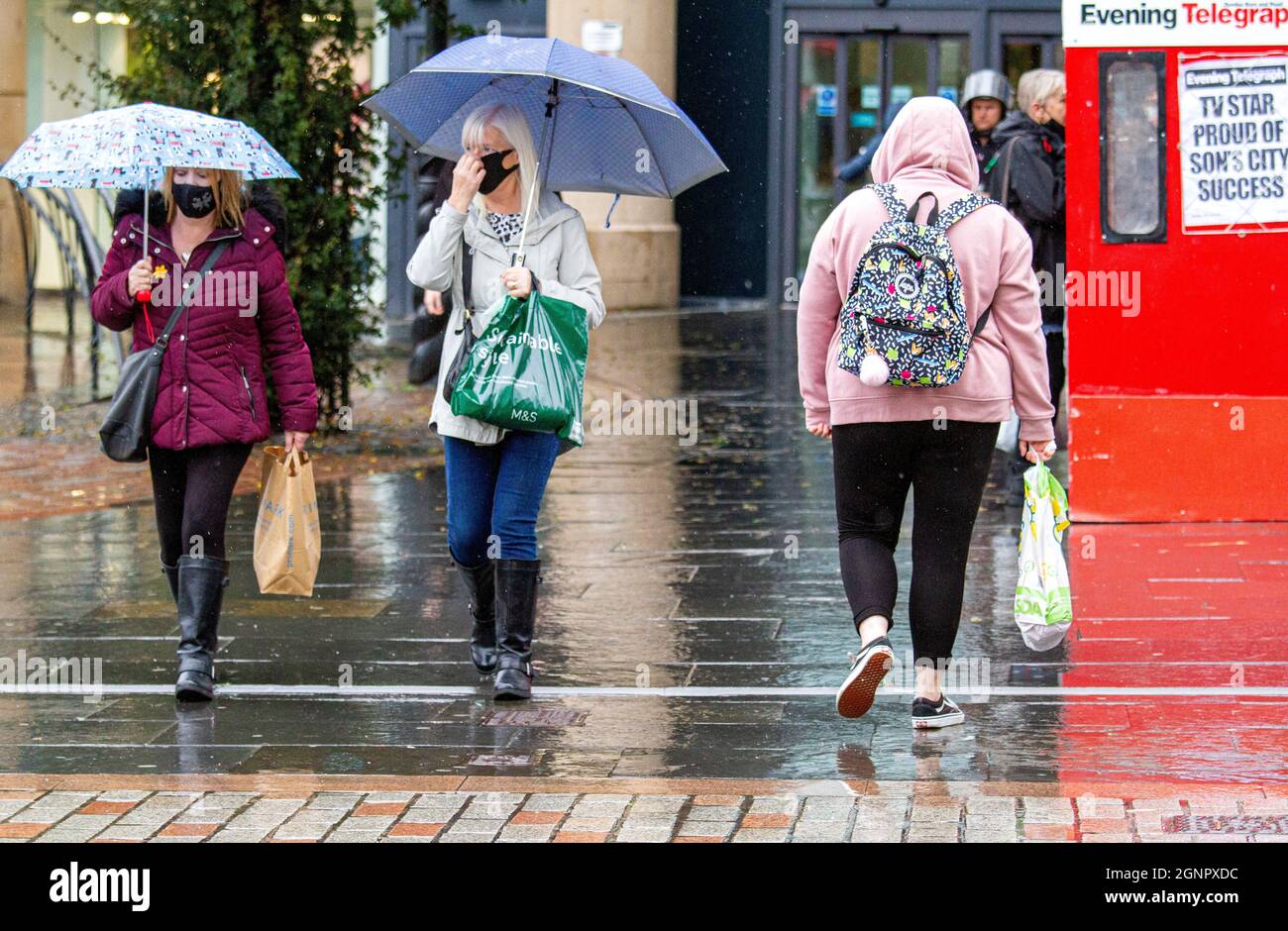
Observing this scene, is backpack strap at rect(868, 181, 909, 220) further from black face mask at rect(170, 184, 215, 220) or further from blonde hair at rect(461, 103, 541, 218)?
black face mask at rect(170, 184, 215, 220)

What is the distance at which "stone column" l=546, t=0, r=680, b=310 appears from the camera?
21.4 meters

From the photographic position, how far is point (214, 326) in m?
6.54

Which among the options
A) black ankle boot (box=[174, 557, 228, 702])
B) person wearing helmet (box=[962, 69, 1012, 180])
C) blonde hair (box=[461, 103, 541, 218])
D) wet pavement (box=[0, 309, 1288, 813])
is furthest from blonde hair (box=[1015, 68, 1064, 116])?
black ankle boot (box=[174, 557, 228, 702])

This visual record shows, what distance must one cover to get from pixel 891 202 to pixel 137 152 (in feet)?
7.45

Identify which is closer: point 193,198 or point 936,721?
point 936,721

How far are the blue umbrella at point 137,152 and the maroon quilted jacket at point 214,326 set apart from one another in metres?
0.12

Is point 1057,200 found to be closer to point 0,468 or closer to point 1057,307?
point 1057,307

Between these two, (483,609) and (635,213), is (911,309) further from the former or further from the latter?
(635,213)

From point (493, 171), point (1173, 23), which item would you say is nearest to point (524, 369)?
point (493, 171)

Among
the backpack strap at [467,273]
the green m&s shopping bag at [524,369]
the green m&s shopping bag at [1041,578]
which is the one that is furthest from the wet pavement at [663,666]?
the backpack strap at [467,273]

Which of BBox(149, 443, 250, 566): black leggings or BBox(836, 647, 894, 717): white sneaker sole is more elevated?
BBox(149, 443, 250, 566): black leggings

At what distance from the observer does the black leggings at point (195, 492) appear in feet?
21.5

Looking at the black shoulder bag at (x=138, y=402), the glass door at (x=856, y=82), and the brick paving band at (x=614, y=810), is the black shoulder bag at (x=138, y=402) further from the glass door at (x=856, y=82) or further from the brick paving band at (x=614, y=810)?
the glass door at (x=856, y=82)
